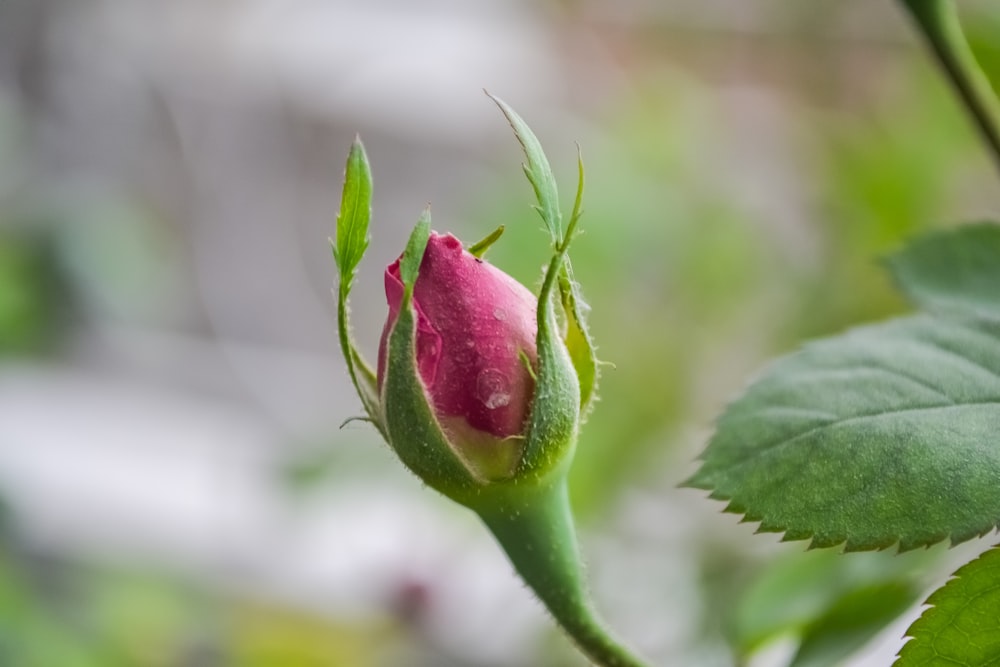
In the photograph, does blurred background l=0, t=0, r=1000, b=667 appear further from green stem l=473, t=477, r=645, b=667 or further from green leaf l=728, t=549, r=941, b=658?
green stem l=473, t=477, r=645, b=667

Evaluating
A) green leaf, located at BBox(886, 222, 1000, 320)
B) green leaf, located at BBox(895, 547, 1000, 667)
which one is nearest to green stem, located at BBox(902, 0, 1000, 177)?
green leaf, located at BBox(886, 222, 1000, 320)

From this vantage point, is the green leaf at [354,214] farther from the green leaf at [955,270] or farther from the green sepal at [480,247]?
the green leaf at [955,270]

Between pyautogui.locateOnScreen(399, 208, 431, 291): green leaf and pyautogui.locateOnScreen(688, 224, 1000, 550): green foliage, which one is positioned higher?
pyautogui.locateOnScreen(399, 208, 431, 291): green leaf

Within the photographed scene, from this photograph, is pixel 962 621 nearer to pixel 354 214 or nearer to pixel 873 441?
pixel 873 441

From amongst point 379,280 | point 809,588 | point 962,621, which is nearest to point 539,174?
point 962,621

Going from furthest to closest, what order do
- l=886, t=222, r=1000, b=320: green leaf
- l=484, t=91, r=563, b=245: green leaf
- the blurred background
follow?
1. the blurred background
2. l=886, t=222, r=1000, b=320: green leaf
3. l=484, t=91, r=563, b=245: green leaf

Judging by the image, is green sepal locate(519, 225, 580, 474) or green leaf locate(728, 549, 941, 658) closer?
green sepal locate(519, 225, 580, 474)

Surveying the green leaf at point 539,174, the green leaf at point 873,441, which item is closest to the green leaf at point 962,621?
the green leaf at point 873,441
